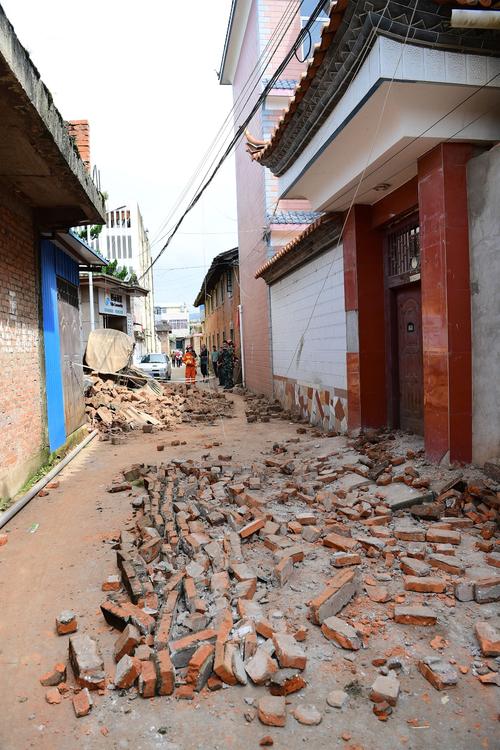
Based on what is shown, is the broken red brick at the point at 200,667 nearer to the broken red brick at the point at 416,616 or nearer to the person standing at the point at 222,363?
the broken red brick at the point at 416,616

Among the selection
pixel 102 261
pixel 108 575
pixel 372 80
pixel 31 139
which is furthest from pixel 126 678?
pixel 102 261

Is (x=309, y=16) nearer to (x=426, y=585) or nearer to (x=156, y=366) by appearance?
(x=426, y=585)

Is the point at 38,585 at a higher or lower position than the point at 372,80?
lower

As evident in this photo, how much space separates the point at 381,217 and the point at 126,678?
6.49m

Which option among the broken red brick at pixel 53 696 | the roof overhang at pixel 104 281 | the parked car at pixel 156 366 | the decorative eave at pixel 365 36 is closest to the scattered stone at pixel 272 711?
the broken red brick at pixel 53 696

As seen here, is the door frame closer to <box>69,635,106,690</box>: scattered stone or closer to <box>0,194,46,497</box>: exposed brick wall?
<box>0,194,46,497</box>: exposed brick wall

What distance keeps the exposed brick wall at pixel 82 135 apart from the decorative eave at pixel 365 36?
377cm

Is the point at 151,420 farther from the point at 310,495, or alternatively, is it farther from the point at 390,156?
the point at 390,156

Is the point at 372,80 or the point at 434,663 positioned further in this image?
the point at 372,80

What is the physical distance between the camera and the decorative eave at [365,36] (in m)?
4.49

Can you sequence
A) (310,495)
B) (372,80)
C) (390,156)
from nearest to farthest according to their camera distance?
(372,80), (310,495), (390,156)

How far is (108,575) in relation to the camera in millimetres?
4082

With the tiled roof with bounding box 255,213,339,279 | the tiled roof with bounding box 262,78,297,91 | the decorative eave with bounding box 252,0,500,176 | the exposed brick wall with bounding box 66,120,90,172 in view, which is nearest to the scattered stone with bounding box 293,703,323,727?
the decorative eave with bounding box 252,0,500,176

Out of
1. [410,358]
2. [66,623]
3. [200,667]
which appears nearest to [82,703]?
[200,667]
